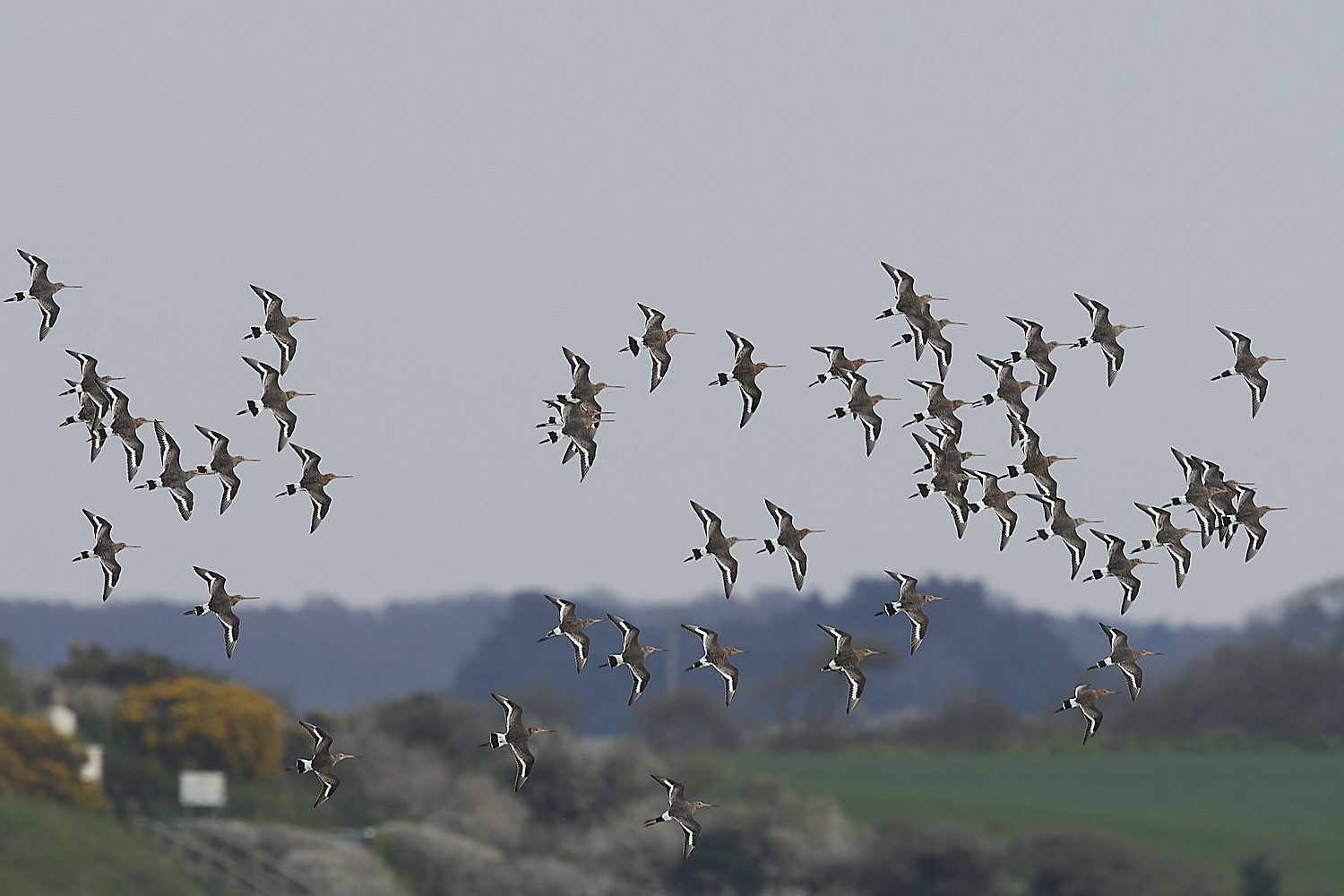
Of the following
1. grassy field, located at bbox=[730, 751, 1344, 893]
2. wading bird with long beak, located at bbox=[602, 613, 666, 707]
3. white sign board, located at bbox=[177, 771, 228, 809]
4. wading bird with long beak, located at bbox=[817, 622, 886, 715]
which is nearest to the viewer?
wading bird with long beak, located at bbox=[602, 613, 666, 707]

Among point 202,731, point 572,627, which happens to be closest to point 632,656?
point 572,627

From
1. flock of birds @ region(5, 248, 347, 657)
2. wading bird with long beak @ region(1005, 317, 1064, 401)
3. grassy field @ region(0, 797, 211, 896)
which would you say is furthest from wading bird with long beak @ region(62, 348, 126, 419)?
grassy field @ region(0, 797, 211, 896)

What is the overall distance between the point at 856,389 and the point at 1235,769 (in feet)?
379

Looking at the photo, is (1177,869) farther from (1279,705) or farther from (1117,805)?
(1279,705)

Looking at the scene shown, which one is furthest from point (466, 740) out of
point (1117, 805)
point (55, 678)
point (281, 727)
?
point (1117, 805)

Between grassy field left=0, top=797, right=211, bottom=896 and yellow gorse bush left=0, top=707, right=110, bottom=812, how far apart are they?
72.6 inches

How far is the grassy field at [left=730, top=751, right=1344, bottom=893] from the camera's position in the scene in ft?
365

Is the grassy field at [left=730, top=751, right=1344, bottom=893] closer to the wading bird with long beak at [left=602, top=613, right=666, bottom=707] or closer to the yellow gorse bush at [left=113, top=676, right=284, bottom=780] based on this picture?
the yellow gorse bush at [left=113, top=676, right=284, bottom=780]

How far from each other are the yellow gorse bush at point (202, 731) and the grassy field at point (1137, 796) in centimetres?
3450

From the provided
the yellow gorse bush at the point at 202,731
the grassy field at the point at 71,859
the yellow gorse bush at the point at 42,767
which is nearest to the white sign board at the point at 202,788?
the grassy field at the point at 71,859

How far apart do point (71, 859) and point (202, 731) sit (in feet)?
49.7

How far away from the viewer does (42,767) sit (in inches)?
4338

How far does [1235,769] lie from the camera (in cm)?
14362

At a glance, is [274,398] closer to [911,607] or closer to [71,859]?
[911,607]
